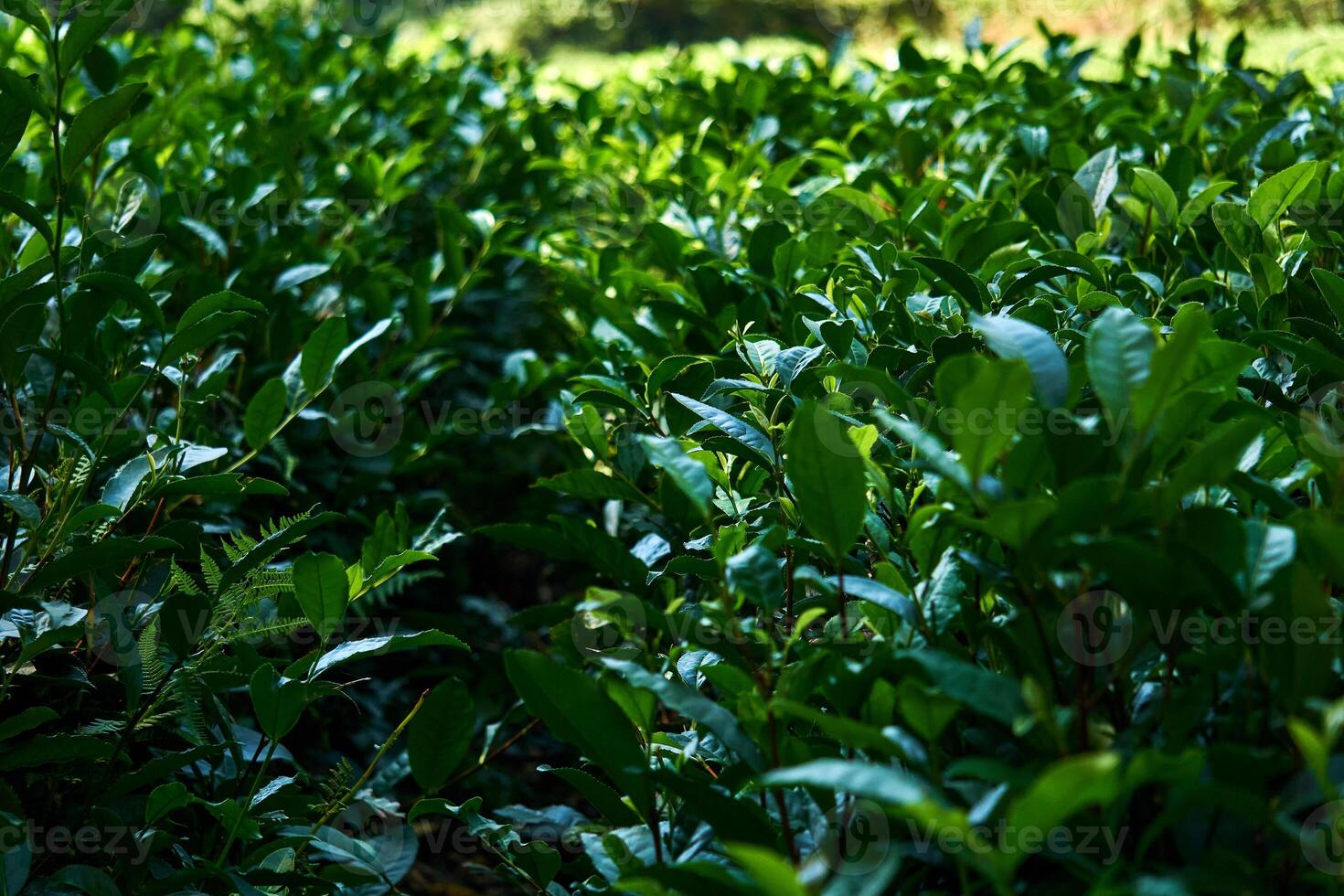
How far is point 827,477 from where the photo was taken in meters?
1.08

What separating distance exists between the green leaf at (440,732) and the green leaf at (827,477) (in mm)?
531

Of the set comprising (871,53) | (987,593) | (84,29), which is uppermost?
(84,29)

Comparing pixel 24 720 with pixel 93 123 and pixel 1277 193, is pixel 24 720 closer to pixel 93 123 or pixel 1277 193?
pixel 93 123

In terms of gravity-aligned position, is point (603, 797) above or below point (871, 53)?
above

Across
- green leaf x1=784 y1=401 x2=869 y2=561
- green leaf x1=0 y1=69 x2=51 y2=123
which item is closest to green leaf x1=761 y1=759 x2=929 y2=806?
green leaf x1=784 y1=401 x2=869 y2=561

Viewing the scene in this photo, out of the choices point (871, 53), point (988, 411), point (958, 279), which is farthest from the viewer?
point (871, 53)

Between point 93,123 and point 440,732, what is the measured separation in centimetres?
94

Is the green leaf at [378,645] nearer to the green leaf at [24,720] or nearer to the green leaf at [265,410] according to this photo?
the green leaf at [24,720]

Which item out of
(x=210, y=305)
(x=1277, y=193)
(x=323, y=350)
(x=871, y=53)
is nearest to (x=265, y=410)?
(x=323, y=350)

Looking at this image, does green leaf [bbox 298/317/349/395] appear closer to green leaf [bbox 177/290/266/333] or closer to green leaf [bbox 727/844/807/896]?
green leaf [bbox 177/290/266/333]

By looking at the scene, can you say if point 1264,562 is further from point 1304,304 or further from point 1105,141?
point 1105,141

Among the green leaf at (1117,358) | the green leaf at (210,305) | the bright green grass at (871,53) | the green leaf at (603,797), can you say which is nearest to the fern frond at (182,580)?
the green leaf at (210,305)

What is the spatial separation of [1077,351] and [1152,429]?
36 centimetres

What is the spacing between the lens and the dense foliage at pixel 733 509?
93cm
